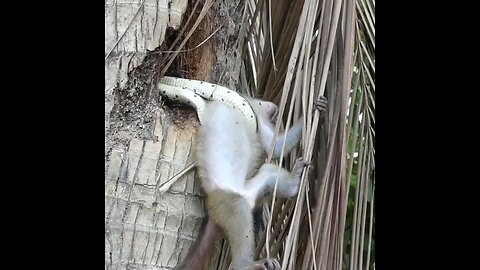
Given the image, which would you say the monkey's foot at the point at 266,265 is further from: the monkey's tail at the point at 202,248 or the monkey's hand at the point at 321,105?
the monkey's hand at the point at 321,105

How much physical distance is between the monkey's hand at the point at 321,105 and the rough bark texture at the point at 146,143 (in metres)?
0.18

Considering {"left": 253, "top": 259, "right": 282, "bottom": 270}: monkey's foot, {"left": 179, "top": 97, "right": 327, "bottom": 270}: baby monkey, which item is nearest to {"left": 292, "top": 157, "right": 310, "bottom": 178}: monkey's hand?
{"left": 179, "top": 97, "right": 327, "bottom": 270}: baby monkey

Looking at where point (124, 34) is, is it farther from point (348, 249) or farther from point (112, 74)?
point (348, 249)

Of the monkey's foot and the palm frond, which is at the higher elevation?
the palm frond

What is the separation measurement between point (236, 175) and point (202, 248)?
5.1 inches

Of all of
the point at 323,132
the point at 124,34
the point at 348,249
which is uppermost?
the point at 124,34

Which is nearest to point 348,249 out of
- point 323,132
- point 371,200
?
point 371,200

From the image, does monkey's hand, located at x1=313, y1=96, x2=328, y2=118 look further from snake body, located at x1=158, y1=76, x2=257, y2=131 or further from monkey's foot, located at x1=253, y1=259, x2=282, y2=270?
monkey's foot, located at x1=253, y1=259, x2=282, y2=270

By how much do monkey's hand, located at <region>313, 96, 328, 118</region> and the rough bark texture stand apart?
0.18m

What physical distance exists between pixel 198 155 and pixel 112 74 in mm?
196

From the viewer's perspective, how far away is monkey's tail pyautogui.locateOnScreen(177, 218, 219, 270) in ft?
5.56

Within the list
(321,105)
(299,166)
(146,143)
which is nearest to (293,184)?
(299,166)

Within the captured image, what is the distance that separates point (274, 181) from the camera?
5.57 feet

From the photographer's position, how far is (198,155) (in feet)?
5.56
